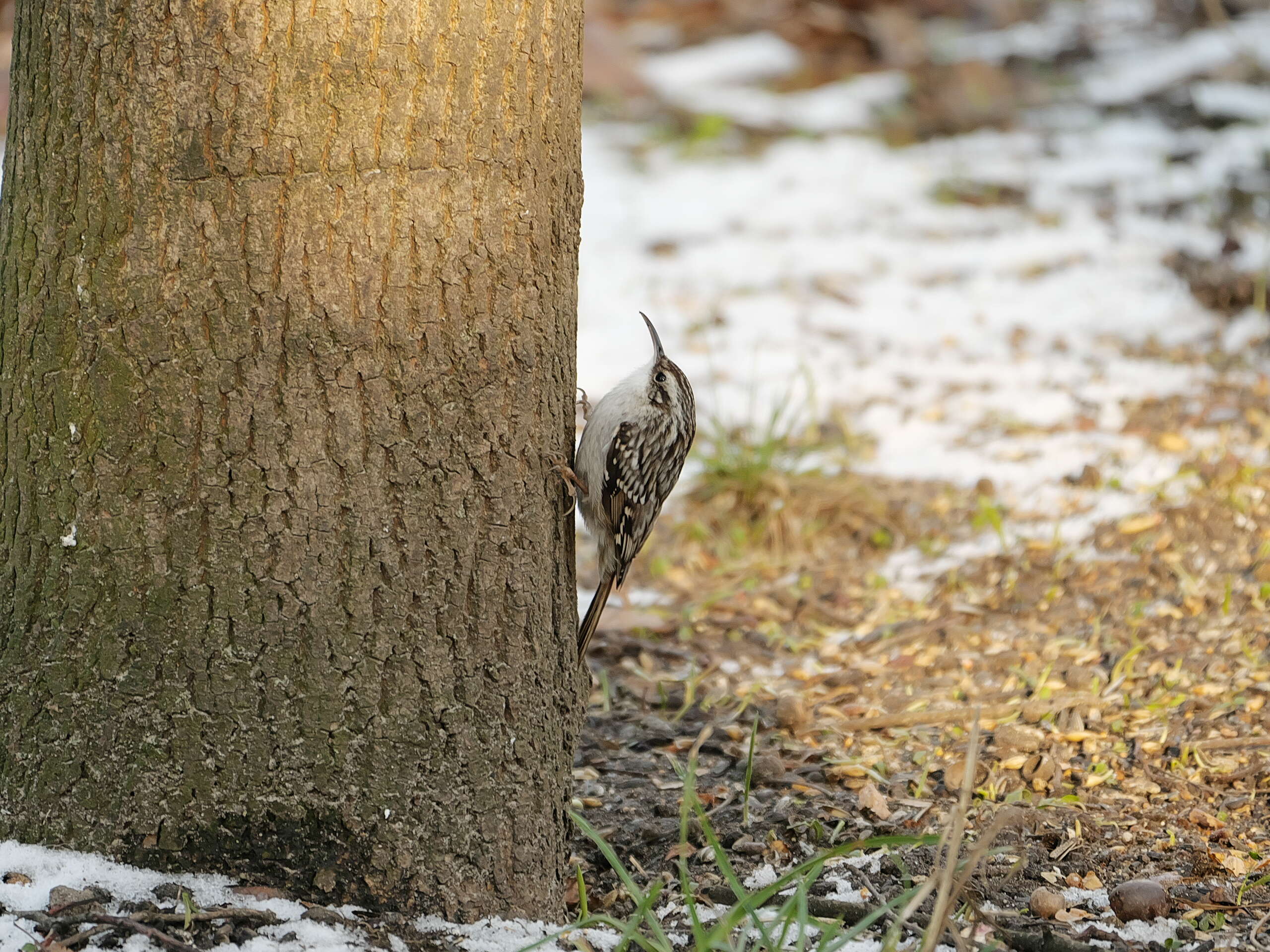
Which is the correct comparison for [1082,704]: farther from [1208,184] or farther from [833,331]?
[1208,184]

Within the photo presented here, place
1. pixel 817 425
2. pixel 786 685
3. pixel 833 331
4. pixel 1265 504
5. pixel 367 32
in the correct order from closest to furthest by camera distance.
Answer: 1. pixel 367 32
2. pixel 786 685
3. pixel 1265 504
4. pixel 817 425
5. pixel 833 331

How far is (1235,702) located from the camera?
356 centimetres

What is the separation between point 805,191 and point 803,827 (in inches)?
205

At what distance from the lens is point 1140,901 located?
2.66 meters

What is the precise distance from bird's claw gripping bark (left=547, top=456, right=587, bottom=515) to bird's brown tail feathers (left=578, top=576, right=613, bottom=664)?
0.94 feet

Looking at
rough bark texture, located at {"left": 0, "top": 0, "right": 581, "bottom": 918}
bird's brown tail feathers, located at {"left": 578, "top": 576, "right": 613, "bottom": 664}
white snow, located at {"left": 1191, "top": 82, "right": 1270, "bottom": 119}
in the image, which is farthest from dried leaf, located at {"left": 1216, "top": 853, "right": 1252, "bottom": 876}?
white snow, located at {"left": 1191, "top": 82, "right": 1270, "bottom": 119}

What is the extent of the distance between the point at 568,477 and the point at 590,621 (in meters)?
0.52

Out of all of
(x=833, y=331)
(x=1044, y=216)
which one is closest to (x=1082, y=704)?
(x=833, y=331)

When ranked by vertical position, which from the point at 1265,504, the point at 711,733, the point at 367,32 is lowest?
the point at 711,733

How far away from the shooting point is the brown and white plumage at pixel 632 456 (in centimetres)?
348

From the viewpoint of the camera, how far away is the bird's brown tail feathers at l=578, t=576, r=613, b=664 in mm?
3027

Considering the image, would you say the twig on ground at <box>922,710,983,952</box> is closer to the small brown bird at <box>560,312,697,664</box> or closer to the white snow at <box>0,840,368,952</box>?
the white snow at <box>0,840,368,952</box>

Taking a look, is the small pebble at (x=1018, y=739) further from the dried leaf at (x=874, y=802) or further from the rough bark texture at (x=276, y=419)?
the rough bark texture at (x=276, y=419)

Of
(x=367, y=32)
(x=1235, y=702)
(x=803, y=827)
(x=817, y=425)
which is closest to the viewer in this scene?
(x=367, y=32)
